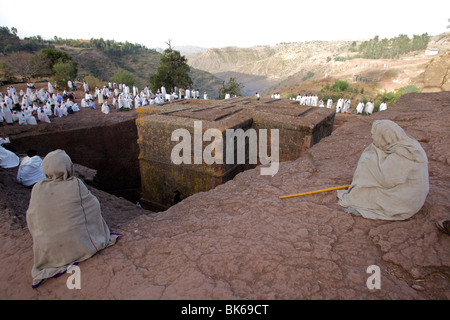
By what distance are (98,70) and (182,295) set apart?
134 ft

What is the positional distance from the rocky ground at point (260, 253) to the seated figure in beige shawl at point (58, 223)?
141 mm

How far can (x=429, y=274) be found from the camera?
2.03 m

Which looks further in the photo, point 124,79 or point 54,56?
point 124,79

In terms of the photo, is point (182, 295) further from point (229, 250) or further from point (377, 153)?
point (377, 153)

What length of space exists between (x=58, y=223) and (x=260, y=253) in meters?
1.99

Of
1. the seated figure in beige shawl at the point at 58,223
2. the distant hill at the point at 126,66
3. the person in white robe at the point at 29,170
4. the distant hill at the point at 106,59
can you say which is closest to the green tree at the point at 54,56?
the distant hill at the point at 106,59

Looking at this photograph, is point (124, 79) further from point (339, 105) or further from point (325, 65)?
point (325, 65)

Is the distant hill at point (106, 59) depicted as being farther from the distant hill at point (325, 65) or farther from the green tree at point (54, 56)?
the distant hill at point (325, 65)

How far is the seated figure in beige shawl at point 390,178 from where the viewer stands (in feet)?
8.25

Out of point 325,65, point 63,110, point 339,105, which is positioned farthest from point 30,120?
point 325,65

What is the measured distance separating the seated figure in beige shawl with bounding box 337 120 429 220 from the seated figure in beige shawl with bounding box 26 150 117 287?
2856 mm

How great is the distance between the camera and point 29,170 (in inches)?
191
